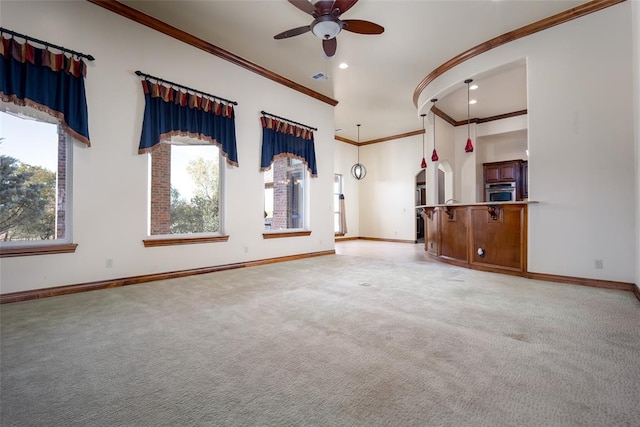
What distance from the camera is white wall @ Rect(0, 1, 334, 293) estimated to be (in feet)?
10.9

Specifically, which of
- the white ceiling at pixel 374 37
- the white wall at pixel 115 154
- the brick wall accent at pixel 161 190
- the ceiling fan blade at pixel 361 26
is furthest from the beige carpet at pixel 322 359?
the white ceiling at pixel 374 37

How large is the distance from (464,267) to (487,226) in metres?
0.80

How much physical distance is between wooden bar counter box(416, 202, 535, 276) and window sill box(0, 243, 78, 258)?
5559mm

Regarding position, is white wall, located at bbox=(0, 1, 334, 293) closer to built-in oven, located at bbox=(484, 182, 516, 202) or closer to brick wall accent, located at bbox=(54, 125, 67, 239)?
brick wall accent, located at bbox=(54, 125, 67, 239)

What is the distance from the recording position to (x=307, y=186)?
257 inches

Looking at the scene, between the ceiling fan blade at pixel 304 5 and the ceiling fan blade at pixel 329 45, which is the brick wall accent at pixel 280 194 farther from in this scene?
the ceiling fan blade at pixel 304 5

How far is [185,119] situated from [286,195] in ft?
8.38

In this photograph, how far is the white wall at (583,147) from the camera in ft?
12.1

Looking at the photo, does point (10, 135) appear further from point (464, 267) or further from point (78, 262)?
point (464, 267)

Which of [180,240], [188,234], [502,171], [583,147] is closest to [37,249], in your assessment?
[180,240]

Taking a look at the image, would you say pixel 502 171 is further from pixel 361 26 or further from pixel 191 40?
pixel 191 40

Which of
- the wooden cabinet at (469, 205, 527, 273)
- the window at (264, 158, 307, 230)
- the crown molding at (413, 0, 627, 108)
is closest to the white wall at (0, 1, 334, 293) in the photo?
the window at (264, 158, 307, 230)

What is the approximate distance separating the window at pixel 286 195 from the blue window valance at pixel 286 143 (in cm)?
21

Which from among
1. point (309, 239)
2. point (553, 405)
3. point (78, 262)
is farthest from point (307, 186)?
point (553, 405)
